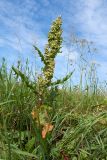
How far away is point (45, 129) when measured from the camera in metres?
2.77

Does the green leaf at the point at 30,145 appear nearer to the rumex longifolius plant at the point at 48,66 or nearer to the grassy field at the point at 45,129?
the grassy field at the point at 45,129

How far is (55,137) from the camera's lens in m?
3.38

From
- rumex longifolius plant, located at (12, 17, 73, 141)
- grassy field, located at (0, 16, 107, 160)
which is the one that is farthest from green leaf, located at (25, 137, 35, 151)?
rumex longifolius plant, located at (12, 17, 73, 141)

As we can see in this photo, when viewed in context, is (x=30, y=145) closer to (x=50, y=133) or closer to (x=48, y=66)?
(x=50, y=133)

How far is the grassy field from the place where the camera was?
2896 mm

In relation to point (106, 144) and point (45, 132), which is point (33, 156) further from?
point (106, 144)

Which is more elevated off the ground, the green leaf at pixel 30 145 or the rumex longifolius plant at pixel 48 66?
the rumex longifolius plant at pixel 48 66

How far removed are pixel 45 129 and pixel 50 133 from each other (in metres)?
0.37

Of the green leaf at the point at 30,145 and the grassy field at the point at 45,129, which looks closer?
the grassy field at the point at 45,129

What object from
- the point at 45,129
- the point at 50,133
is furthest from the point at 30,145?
the point at 45,129

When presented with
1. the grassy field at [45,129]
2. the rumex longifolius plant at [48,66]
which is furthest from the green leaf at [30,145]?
the rumex longifolius plant at [48,66]

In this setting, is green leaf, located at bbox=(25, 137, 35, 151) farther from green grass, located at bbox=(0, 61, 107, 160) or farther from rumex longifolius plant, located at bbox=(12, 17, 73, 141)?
rumex longifolius plant, located at bbox=(12, 17, 73, 141)

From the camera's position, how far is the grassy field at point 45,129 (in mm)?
2896

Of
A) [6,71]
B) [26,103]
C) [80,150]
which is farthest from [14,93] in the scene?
[80,150]
